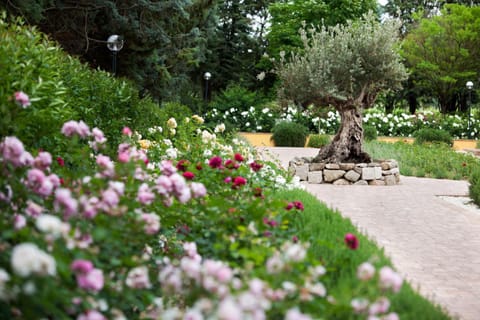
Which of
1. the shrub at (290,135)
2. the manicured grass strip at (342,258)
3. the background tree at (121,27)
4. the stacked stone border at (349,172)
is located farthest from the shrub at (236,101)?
the manicured grass strip at (342,258)

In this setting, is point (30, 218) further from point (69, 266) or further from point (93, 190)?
point (69, 266)

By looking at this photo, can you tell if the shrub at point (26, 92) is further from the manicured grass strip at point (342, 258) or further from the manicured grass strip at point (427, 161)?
the manicured grass strip at point (427, 161)

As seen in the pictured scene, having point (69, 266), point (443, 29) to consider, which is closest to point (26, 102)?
point (69, 266)

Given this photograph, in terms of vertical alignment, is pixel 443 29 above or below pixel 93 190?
above

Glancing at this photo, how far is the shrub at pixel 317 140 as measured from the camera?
75.4 feet

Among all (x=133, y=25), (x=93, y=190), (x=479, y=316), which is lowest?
(x=479, y=316)

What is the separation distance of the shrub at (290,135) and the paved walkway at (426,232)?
9.96 metres

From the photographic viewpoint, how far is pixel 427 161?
53.5 feet

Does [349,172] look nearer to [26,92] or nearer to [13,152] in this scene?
[26,92]

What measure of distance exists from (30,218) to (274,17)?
34959mm

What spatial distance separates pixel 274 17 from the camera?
120 ft

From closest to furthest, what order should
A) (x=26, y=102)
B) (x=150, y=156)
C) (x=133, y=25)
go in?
1. (x=26, y=102)
2. (x=150, y=156)
3. (x=133, y=25)

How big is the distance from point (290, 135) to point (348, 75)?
405 inches

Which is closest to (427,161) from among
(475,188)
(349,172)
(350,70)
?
(349,172)
